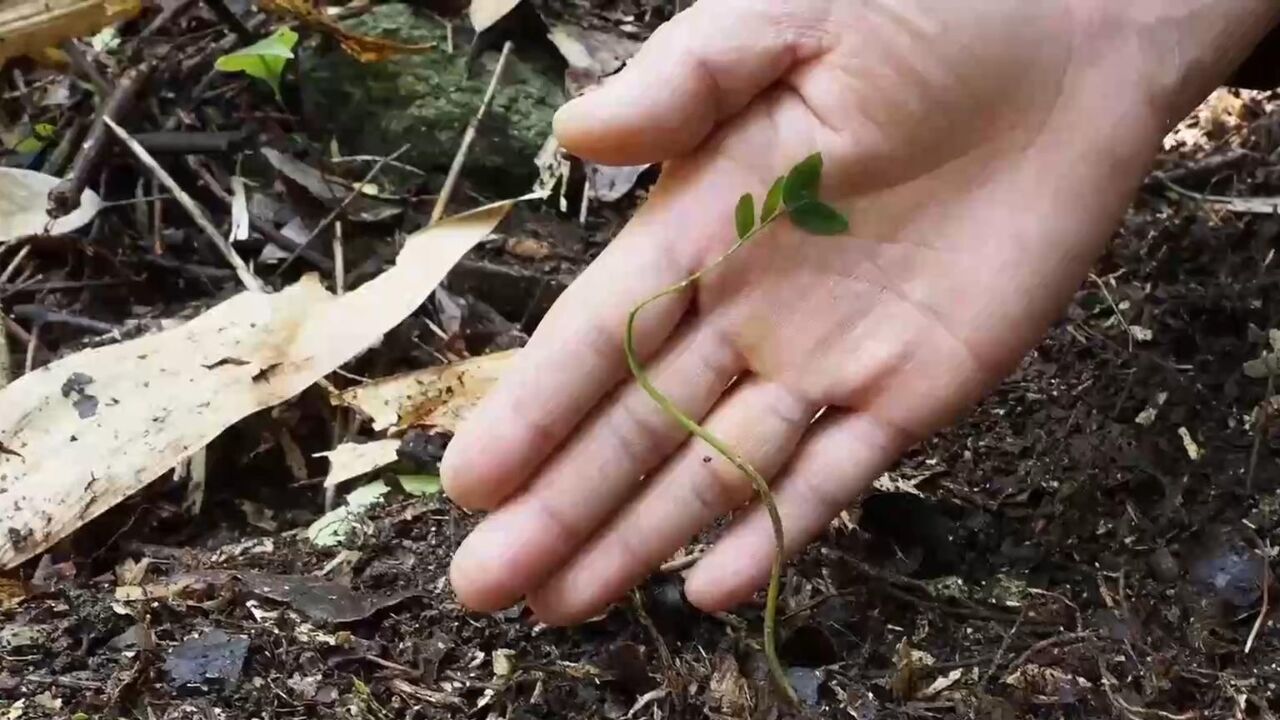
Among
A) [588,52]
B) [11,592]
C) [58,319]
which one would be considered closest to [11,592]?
[11,592]

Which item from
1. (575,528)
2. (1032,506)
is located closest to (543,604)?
(575,528)

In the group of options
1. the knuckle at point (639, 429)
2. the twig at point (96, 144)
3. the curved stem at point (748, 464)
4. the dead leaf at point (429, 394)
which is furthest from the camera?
the twig at point (96, 144)

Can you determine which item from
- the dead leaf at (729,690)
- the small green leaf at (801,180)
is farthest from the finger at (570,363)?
the dead leaf at (729,690)

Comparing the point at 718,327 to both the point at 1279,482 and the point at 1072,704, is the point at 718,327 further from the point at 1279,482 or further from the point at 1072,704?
the point at 1279,482

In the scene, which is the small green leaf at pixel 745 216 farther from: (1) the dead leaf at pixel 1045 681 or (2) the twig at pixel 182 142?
(2) the twig at pixel 182 142

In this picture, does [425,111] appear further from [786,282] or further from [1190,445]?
[1190,445]

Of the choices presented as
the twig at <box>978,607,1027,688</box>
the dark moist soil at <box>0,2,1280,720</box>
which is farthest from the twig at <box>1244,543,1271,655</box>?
the twig at <box>978,607,1027,688</box>

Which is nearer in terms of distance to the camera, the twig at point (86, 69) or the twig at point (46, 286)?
the twig at point (46, 286)
